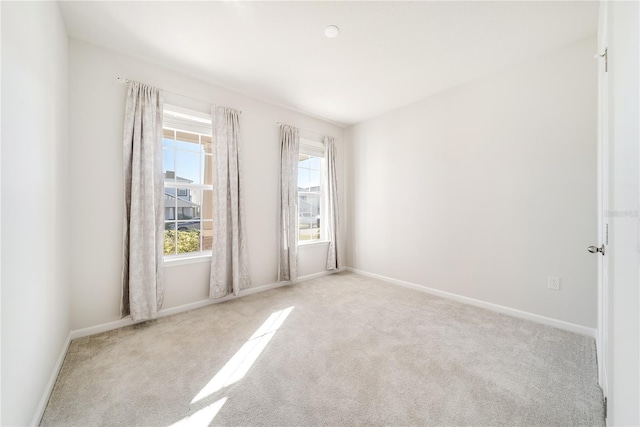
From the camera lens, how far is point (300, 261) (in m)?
4.02

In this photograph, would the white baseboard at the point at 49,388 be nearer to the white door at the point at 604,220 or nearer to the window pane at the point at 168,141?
the window pane at the point at 168,141

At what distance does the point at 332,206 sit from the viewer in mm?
4348

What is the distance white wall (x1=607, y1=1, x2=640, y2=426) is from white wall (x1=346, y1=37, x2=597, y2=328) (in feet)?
5.64

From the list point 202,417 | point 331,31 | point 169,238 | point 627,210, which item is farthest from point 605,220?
point 169,238

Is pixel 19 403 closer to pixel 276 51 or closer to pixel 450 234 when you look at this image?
pixel 276 51

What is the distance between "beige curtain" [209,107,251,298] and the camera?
300cm

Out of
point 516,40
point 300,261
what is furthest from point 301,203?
point 516,40

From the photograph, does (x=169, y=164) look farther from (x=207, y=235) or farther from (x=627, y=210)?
(x=627, y=210)

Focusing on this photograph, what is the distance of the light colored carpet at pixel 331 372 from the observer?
4.58 feet

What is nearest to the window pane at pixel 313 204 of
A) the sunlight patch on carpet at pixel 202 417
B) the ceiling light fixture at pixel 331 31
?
the ceiling light fixture at pixel 331 31

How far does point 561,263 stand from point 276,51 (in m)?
3.48

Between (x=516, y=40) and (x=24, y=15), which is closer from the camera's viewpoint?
(x=24, y=15)

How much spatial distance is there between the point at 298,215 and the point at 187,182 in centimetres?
164

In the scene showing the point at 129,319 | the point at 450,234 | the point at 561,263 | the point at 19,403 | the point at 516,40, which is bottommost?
the point at 129,319
